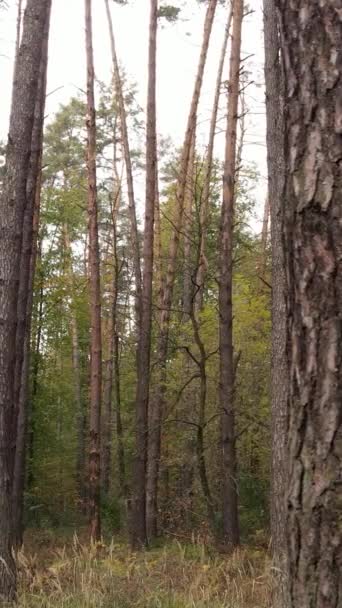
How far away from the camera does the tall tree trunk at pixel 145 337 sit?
1313cm

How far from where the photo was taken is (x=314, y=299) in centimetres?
200

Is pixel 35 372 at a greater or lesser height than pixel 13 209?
lesser

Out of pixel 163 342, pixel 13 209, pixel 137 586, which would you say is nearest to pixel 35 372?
pixel 163 342

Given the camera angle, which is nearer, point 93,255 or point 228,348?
point 228,348

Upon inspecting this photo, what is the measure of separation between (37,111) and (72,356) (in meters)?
16.9

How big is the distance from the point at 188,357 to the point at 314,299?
14207mm

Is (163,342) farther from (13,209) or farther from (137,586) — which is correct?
(137,586)

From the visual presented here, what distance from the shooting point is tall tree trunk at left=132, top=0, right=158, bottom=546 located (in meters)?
13.1

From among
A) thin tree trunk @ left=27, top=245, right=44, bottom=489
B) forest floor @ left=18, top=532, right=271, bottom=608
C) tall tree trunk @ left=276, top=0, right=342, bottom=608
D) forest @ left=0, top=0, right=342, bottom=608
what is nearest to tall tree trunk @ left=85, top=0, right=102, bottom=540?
forest @ left=0, top=0, right=342, bottom=608

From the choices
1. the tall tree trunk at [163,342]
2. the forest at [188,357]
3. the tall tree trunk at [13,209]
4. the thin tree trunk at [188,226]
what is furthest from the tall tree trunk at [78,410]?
the tall tree trunk at [13,209]

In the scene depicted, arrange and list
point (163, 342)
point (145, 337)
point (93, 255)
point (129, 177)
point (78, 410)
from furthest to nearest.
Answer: point (78, 410), point (129, 177), point (163, 342), point (93, 255), point (145, 337)

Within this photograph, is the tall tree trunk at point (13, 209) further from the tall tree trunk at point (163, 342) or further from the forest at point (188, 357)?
the tall tree trunk at point (163, 342)

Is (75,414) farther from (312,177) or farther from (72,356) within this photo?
(312,177)

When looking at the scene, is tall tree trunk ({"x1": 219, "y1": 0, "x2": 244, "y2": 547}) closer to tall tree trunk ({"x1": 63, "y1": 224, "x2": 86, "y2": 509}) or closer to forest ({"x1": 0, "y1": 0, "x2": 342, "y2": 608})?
forest ({"x1": 0, "y1": 0, "x2": 342, "y2": 608})
